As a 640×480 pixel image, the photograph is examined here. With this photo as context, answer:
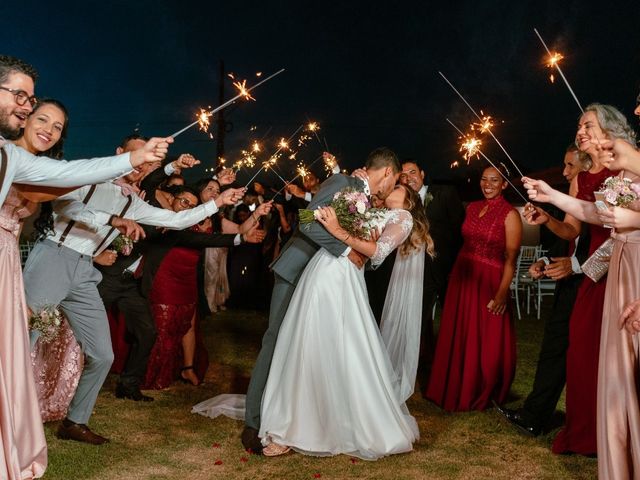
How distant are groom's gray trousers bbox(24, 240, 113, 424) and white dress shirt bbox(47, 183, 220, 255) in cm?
11

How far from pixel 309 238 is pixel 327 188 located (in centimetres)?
40

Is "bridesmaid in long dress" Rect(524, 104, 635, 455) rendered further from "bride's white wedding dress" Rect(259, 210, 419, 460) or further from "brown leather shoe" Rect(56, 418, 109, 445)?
"brown leather shoe" Rect(56, 418, 109, 445)

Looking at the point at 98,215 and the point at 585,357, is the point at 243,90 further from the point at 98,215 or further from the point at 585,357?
the point at 585,357

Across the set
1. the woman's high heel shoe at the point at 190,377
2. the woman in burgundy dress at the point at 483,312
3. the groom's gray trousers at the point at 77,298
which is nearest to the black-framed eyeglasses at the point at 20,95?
the groom's gray trousers at the point at 77,298

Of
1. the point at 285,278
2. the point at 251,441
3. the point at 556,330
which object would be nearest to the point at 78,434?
the point at 251,441

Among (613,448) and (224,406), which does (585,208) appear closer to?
(613,448)

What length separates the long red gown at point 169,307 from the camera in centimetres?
697

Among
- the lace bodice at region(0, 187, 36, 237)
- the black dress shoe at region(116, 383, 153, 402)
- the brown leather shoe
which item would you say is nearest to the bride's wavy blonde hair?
the black dress shoe at region(116, 383, 153, 402)

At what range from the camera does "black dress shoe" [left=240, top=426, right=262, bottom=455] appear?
489 centimetres

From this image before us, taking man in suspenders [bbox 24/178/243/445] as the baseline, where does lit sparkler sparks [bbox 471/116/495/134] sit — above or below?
above

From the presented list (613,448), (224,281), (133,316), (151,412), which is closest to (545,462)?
(613,448)

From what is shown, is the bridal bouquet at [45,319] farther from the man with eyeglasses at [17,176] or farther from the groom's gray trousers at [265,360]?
the groom's gray trousers at [265,360]

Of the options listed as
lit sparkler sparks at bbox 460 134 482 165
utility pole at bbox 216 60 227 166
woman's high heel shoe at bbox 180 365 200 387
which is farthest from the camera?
utility pole at bbox 216 60 227 166

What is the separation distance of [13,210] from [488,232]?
169 inches
